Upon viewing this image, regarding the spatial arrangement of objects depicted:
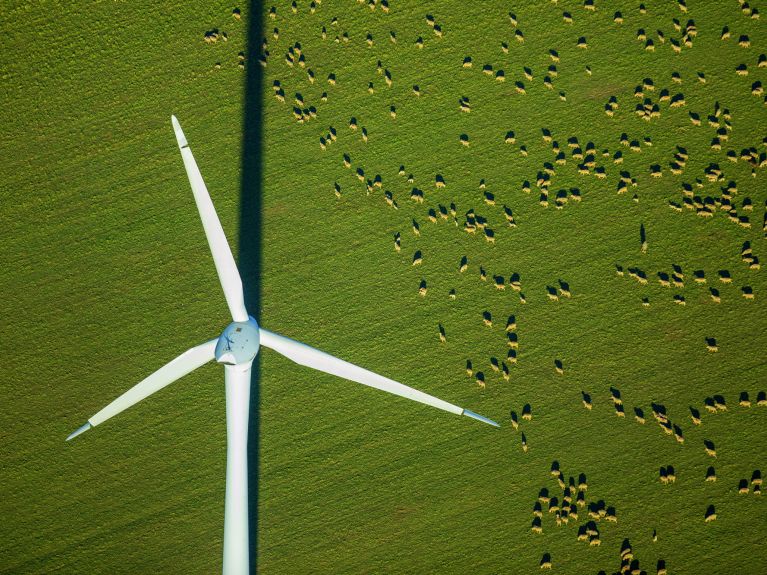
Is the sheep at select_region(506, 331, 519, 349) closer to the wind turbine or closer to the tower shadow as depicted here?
the wind turbine

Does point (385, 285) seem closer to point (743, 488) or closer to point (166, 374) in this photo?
point (166, 374)

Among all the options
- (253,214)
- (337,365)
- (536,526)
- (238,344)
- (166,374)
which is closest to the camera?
(238,344)

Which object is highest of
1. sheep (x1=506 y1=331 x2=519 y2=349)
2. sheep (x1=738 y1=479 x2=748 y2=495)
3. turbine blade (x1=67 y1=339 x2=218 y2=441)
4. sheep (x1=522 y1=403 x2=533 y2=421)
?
sheep (x1=506 y1=331 x2=519 y2=349)

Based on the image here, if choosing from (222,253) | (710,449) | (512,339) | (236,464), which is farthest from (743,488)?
(222,253)

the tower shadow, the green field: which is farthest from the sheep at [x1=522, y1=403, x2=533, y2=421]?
the tower shadow

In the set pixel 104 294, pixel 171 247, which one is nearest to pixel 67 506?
pixel 104 294

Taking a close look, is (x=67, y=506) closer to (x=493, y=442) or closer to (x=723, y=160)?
(x=493, y=442)

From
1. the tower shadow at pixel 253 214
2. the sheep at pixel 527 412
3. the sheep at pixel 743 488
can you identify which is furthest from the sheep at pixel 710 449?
the tower shadow at pixel 253 214
